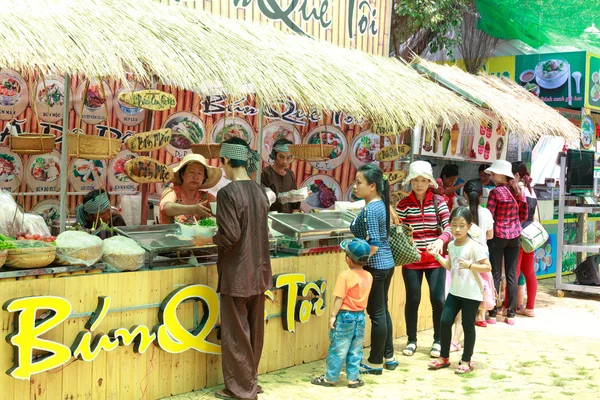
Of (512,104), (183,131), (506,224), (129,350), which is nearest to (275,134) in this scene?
(183,131)

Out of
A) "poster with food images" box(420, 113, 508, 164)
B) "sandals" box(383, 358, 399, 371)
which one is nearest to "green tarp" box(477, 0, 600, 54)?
"poster with food images" box(420, 113, 508, 164)

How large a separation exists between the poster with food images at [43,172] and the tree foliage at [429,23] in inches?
328

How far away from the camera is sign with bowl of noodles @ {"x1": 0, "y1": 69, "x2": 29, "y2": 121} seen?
26.9 feet

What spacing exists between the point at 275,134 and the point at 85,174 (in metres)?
2.84

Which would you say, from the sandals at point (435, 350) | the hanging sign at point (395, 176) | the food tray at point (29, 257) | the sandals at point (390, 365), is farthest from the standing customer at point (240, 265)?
the hanging sign at point (395, 176)

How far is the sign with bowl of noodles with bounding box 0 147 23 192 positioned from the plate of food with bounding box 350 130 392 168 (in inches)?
196

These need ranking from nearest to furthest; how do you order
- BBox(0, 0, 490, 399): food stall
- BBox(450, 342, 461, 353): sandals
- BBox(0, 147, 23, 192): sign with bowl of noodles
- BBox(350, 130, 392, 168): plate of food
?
BBox(0, 0, 490, 399): food stall, BBox(450, 342, 461, 353): sandals, BBox(0, 147, 23, 192): sign with bowl of noodles, BBox(350, 130, 392, 168): plate of food

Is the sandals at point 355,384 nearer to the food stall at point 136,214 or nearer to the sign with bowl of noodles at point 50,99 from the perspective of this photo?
the food stall at point 136,214

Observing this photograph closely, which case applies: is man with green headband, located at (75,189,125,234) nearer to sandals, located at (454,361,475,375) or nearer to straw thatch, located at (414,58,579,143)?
sandals, located at (454,361,475,375)

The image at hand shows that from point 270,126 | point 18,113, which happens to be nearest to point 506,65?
point 270,126

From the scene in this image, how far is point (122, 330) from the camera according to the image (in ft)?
17.0

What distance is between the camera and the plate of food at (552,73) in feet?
42.0

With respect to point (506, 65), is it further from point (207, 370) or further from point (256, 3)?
point (207, 370)

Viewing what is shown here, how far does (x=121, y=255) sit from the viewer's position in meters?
5.26
